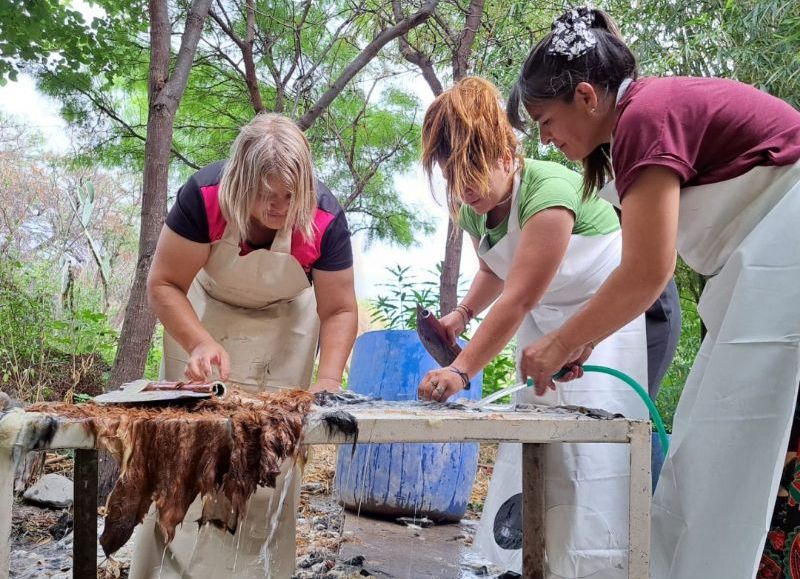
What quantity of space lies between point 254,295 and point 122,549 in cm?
116

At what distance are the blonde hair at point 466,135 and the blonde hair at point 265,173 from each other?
35 centimetres

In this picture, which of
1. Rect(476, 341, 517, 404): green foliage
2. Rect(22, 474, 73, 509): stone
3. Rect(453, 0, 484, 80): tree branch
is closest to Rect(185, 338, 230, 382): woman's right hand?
Rect(22, 474, 73, 509): stone

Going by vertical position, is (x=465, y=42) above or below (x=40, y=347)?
above

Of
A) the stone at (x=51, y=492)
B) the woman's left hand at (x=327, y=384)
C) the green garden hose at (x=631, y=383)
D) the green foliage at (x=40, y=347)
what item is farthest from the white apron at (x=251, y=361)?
the green foliage at (x=40, y=347)

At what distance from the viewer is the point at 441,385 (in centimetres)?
182

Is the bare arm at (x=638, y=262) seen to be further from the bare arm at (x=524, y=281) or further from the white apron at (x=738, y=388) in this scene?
the bare arm at (x=524, y=281)

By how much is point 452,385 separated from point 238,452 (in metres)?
0.70

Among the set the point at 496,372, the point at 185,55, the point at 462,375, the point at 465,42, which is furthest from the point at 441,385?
the point at 465,42

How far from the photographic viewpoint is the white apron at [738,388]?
1247mm

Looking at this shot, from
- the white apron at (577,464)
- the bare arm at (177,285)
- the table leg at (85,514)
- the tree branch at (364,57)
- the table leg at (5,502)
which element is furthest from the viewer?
the tree branch at (364,57)

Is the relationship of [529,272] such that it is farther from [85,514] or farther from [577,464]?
[85,514]

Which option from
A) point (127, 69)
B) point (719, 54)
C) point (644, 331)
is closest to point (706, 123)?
point (644, 331)

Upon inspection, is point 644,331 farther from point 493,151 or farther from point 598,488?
point 493,151

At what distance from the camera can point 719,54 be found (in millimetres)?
4926
